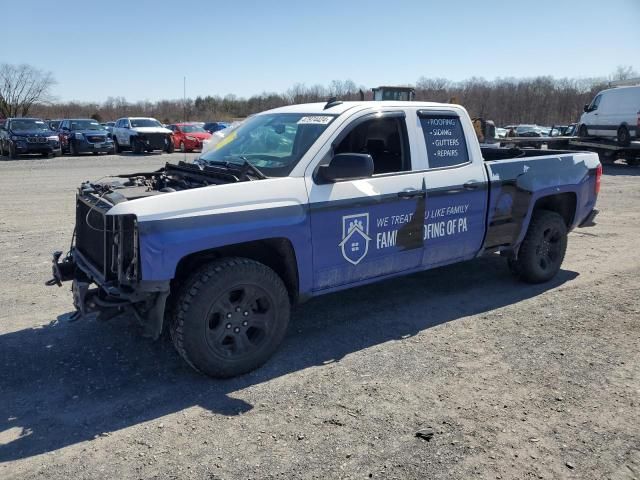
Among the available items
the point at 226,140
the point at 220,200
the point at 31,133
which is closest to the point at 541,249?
the point at 226,140

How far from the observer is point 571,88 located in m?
92.2

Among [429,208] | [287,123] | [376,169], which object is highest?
[287,123]

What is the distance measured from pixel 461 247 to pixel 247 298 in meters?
2.37

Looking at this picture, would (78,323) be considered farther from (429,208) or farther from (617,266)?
(617,266)

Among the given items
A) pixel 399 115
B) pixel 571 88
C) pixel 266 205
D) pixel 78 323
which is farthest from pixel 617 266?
pixel 571 88

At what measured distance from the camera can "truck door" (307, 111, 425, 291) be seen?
438 centimetres

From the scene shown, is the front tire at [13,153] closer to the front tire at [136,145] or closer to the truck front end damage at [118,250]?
the front tire at [136,145]

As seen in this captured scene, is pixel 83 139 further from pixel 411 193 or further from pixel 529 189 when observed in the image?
pixel 411 193

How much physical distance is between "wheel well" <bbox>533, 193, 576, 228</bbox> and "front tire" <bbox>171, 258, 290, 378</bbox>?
12.0ft

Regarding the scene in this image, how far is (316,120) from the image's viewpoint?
476 centimetres

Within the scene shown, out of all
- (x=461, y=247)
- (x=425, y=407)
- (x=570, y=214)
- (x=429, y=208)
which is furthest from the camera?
(x=570, y=214)

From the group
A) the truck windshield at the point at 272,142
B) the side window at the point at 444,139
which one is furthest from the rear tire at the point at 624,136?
the truck windshield at the point at 272,142

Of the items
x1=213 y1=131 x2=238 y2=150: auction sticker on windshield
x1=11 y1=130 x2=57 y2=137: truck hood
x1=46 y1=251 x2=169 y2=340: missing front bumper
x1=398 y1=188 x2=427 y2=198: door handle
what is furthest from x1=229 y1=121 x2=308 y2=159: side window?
x1=11 y1=130 x2=57 y2=137: truck hood

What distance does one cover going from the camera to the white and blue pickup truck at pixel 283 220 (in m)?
3.80
